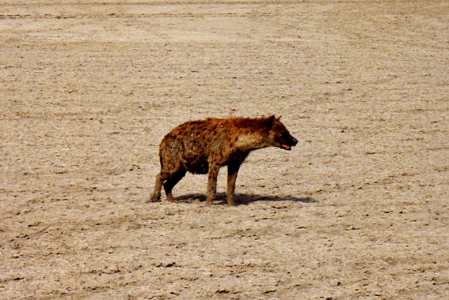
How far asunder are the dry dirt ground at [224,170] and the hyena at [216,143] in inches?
16.9

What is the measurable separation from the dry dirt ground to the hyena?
43 cm

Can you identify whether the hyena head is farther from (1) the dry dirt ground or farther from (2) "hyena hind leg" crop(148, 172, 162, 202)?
(2) "hyena hind leg" crop(148, 172, 162, 202)

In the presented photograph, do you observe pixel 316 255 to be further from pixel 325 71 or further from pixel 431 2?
pixel 431 2

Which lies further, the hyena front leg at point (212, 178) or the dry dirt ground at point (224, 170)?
the hyena front leg at point (212, 178)

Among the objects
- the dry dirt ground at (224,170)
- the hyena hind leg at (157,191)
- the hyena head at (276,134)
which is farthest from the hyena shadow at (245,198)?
the hyena head at (276,134)

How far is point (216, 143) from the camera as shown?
7613 mm

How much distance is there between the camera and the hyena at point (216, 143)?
300 inches

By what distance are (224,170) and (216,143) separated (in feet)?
7.43

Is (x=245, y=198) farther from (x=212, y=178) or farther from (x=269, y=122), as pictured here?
(x=269, y=122)

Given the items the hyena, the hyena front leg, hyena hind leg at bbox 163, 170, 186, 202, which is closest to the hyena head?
the hyena

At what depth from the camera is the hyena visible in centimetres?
761

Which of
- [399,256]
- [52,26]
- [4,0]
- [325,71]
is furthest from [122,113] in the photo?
[4,0]

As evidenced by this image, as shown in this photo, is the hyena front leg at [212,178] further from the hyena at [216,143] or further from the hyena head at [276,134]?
the hyena head at [276,134]

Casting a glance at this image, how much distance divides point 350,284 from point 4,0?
13.6 m
